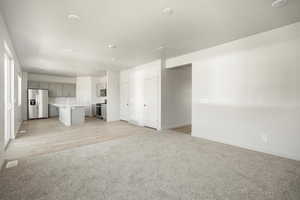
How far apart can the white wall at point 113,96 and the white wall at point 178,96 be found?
10.0 ft

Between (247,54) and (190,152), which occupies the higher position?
(247,54)

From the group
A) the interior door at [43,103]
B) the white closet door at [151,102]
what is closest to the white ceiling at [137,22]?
the white closet door at [151,102]

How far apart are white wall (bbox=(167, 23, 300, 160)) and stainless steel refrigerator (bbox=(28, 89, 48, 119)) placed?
8.02m

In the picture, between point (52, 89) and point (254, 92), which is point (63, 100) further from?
point (254, 92)

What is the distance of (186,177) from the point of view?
2.08 meters

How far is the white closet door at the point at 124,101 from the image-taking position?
684cm

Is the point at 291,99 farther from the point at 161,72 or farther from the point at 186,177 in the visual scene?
the point at 161,72

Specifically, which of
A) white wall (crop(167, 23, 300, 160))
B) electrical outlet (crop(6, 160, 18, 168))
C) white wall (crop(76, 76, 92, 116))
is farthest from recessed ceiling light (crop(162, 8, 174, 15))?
white wall (crop(76, 76, 92, 116))

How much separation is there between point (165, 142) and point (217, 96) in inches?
73.0

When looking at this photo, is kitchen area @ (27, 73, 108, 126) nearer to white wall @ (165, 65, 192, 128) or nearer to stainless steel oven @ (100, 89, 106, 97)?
stainless steel oven @ (100, 89, 106, 97)

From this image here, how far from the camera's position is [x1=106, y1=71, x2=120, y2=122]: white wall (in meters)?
6.92

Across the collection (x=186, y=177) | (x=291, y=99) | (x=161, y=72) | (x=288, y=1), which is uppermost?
(x=288, y=1)

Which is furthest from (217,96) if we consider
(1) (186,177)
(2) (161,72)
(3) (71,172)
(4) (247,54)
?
(3) (71,172)

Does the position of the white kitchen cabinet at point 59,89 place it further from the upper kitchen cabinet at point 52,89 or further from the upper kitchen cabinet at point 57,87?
the upper kitchen cabinet at point 52,89
